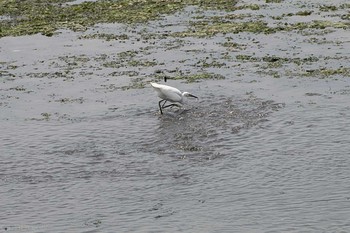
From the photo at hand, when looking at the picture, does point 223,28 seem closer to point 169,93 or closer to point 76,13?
point 76,13

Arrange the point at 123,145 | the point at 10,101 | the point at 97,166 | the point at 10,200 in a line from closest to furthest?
the point at 10,200
the point at 97,166
the point at 123,145
the point at 10,101

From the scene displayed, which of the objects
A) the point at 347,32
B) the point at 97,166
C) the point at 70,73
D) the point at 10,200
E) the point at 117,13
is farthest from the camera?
the point at 117,13

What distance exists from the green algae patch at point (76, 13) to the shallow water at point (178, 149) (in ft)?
17.1

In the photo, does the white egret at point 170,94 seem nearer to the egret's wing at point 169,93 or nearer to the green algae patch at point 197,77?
the egret's wing at point 169,93

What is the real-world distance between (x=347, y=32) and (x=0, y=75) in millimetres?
13248

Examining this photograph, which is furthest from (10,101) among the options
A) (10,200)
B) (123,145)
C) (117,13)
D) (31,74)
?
(117,13)

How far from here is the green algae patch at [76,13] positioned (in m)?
37.2

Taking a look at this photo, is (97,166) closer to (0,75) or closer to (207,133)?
(207,133)

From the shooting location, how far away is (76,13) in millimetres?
39531

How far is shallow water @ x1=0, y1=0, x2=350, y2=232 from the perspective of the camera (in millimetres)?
18484

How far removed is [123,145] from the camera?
23.2 metres

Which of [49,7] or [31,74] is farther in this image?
[49,7]

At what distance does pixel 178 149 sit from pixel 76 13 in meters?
18.3

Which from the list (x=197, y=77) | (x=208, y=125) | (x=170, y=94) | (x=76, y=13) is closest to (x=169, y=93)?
(x=170, y=94)
